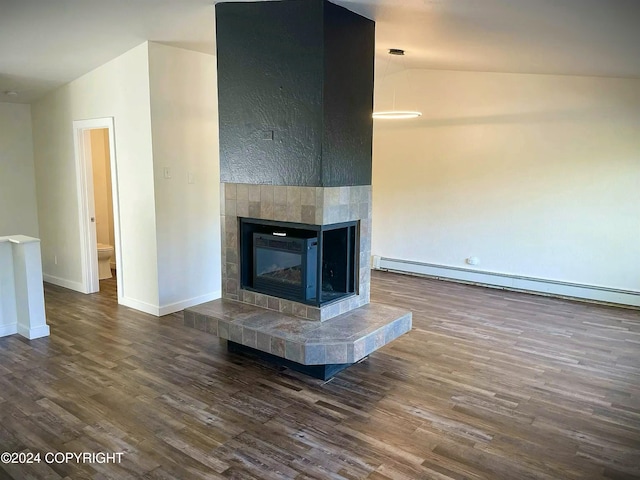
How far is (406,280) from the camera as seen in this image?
650 centimetres

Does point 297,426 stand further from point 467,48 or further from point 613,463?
point 467,48

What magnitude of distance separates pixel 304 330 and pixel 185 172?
92.5 inches

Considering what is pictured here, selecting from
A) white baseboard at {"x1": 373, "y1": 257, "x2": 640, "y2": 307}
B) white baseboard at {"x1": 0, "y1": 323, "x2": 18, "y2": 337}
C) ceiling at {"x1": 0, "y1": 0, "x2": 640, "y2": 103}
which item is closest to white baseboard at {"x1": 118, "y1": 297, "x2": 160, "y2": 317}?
white baseboard at {"x1": 0, "y1": 323, "x2": 18, "y2": 337}

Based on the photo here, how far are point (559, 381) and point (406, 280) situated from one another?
317cm

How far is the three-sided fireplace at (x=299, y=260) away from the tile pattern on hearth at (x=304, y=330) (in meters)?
0.20

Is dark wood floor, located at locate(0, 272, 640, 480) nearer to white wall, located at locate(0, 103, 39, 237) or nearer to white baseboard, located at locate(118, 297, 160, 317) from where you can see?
white baseboard, located at locate(118, 297, 160, 317)

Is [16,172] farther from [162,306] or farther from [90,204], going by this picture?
[162,306]

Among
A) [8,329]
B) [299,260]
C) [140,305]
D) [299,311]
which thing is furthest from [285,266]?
[8,329]

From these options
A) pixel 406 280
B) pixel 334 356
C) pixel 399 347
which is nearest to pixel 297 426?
pixel 334 356

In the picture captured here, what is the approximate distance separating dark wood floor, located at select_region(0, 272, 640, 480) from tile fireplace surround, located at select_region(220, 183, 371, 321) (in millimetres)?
469

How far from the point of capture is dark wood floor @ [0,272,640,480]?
8.00ft

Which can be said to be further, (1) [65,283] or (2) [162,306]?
(1) [65,283]

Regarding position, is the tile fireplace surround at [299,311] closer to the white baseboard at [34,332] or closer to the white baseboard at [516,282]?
the white baseboard at [34,332]

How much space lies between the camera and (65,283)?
5.91 m
